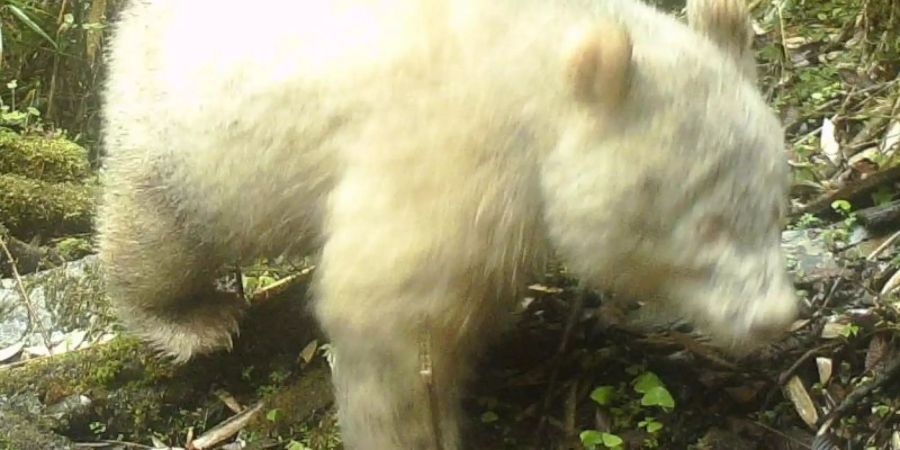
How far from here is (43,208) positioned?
11.3 ft

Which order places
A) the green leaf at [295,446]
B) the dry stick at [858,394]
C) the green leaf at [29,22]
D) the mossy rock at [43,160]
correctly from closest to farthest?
the dry stick at [858,394] < the green leaf at [295,446] < the mossy rock at [43,160] < the green leaf at [29,22]

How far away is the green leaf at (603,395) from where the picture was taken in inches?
94.0

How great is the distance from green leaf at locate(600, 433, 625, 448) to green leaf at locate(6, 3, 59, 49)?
7.51 feet

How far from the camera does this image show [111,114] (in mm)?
2578

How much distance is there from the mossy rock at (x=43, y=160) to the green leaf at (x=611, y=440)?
6.18 ft

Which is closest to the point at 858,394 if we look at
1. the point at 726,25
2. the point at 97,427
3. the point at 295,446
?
the point at 726,25

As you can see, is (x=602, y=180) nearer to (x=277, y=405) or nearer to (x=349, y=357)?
(x=349, y=357)

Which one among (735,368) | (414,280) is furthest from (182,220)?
(735,368)

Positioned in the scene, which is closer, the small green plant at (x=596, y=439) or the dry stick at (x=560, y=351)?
the small green plant at (x=596, y=439)

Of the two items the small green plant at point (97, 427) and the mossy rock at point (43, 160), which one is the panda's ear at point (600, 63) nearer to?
the small green plant at point (97, 427)

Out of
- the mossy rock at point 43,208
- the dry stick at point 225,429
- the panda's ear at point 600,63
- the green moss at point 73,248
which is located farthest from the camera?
the mossy rock at point 43,208

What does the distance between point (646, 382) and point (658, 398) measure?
0.19 ft

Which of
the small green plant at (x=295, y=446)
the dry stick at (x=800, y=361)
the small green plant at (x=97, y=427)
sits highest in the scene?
the dry stick at (x=800, y=361)

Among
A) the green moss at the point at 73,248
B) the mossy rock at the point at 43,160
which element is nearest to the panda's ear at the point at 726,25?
the green moss at the point at 73,248
